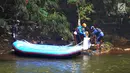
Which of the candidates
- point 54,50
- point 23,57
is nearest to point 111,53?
point 54,50

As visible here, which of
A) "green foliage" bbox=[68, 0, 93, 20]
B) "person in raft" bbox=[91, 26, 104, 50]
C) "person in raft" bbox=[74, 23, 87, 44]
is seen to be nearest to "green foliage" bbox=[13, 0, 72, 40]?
"person in raft" bbox=[74, 23, 87, 44]

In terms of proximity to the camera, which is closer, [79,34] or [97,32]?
[79,34]

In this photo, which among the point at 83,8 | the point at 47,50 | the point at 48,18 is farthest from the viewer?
the point at 83,8

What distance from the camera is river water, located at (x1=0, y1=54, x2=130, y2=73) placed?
14.4m

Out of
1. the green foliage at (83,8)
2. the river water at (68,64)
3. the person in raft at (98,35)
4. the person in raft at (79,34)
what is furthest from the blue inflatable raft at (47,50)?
the green foliage at (83,8)

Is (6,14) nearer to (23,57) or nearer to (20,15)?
(20,15)

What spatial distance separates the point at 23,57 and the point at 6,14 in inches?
145

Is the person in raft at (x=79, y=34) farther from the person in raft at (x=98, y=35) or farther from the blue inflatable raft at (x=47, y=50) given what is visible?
the blue inflatable raft at (x=47, y=50)

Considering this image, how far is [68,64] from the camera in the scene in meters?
16.3

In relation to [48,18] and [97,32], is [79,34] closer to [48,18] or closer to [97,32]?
[97,32]

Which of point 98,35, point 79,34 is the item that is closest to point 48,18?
point 79,34

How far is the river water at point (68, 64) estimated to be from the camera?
14422mm

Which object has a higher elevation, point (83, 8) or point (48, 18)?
point (83, 8)

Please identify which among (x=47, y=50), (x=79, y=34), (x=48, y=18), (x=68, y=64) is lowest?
(x=68, y=64)
